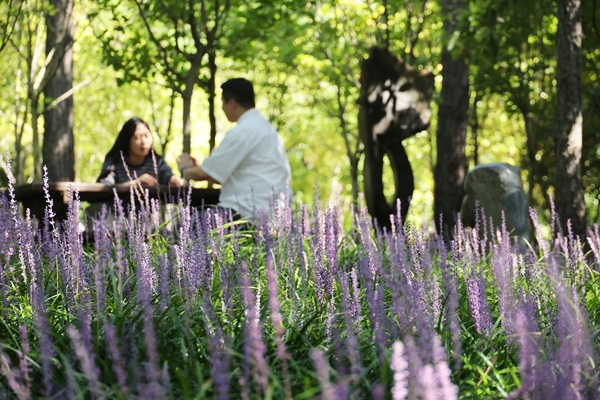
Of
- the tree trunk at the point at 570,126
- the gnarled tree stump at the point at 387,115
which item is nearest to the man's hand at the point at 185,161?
the gnarled tree stump at the point at 387,115

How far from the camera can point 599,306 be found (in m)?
3.93

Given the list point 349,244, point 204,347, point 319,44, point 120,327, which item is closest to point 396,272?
point 204,347

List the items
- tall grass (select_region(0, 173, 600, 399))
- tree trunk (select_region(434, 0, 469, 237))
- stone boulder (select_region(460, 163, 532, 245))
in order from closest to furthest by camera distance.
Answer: tall grass (select_region(0, 173, 600, 399)) < stone boulder (select_region(460, 163, 532, 245)) < tree trunk (select_region(434, 0, 469, 237))

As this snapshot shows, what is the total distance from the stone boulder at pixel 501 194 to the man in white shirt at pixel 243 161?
2.38 meters

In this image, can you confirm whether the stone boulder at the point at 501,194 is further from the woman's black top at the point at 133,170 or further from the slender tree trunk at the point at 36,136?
the slender tree trunk at the point at 36,136

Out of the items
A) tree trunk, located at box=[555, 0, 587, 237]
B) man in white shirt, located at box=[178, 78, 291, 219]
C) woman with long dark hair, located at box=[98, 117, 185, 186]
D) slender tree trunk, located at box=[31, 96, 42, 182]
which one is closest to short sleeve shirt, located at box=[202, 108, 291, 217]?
man in white shirt, located at box=[178, 78, 291, 219]

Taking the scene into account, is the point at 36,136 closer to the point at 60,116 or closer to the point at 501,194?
the point at 60,116

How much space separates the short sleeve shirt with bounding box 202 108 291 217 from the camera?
20.4 ft

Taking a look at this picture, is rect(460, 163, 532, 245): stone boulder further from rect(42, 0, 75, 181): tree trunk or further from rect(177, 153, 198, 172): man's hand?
rect(42, 0, 75, 181): tree trunk

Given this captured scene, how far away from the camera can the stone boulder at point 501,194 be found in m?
7.71

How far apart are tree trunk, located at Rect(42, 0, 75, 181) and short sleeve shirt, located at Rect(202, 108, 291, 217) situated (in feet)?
11.3

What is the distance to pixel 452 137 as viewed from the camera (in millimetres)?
10656

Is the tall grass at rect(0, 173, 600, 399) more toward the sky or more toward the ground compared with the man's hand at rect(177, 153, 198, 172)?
more toward the ground

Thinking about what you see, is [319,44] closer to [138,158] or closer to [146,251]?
[138,158]
